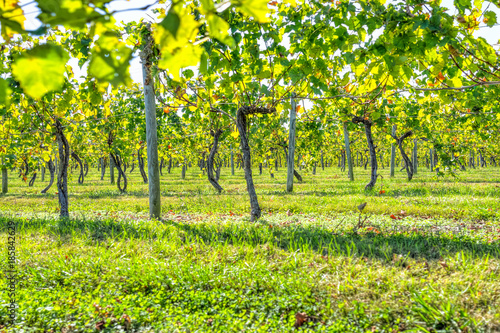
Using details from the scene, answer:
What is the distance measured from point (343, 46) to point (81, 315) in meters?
3.46

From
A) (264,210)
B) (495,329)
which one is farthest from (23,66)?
(264,210)

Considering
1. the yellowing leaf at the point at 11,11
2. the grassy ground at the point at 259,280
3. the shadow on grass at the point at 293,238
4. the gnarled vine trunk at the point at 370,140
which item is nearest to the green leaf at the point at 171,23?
the yellowing leaf at the point at 11,11

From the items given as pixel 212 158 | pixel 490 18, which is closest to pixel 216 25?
pixel 490 18

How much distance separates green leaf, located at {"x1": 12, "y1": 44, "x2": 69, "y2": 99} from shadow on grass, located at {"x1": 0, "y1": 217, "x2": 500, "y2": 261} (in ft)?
10.9

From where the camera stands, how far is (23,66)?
668 millimetres

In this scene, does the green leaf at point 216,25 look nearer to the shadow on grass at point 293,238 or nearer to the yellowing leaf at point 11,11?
the yellowing leaf at point 11,11

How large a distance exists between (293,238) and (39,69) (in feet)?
13.4

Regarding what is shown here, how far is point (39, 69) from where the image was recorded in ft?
→ 2.24

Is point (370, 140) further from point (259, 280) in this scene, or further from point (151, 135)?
point (259, 280)

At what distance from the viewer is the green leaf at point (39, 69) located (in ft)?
2.20

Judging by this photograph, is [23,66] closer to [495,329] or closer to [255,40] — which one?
[495,329]

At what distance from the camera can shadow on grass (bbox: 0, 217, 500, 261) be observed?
3.61 m

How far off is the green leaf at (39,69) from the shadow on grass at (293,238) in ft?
10.9

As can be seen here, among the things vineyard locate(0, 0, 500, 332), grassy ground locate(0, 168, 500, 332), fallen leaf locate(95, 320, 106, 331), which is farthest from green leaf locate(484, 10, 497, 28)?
fallen leaf locate(95, 320, 106, 331)
